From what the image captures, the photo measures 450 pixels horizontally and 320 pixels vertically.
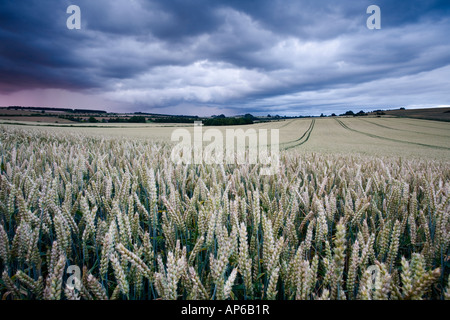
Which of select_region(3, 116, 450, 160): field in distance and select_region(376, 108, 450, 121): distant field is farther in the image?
select_region(376, 108, 450, 121): distant field

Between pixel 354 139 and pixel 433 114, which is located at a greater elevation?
pixel 433 114

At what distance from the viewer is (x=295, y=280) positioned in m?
0.75

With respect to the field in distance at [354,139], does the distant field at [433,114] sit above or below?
above

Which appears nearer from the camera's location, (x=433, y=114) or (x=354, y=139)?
(x=354, y=139)

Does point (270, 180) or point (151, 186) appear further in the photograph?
point (270, 180)

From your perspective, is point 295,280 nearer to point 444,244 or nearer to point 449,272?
point 444,244

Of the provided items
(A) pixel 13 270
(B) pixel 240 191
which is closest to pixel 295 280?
(B) pixel 240 191

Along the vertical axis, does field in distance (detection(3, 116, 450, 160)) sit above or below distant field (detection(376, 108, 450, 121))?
below

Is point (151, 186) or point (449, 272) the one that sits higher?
point (151, 186)

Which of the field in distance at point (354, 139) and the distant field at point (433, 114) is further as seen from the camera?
the distant field at point (433, 114)

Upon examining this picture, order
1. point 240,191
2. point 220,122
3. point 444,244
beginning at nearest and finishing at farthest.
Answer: point 444,244 < point 240,191 < point 220,122
